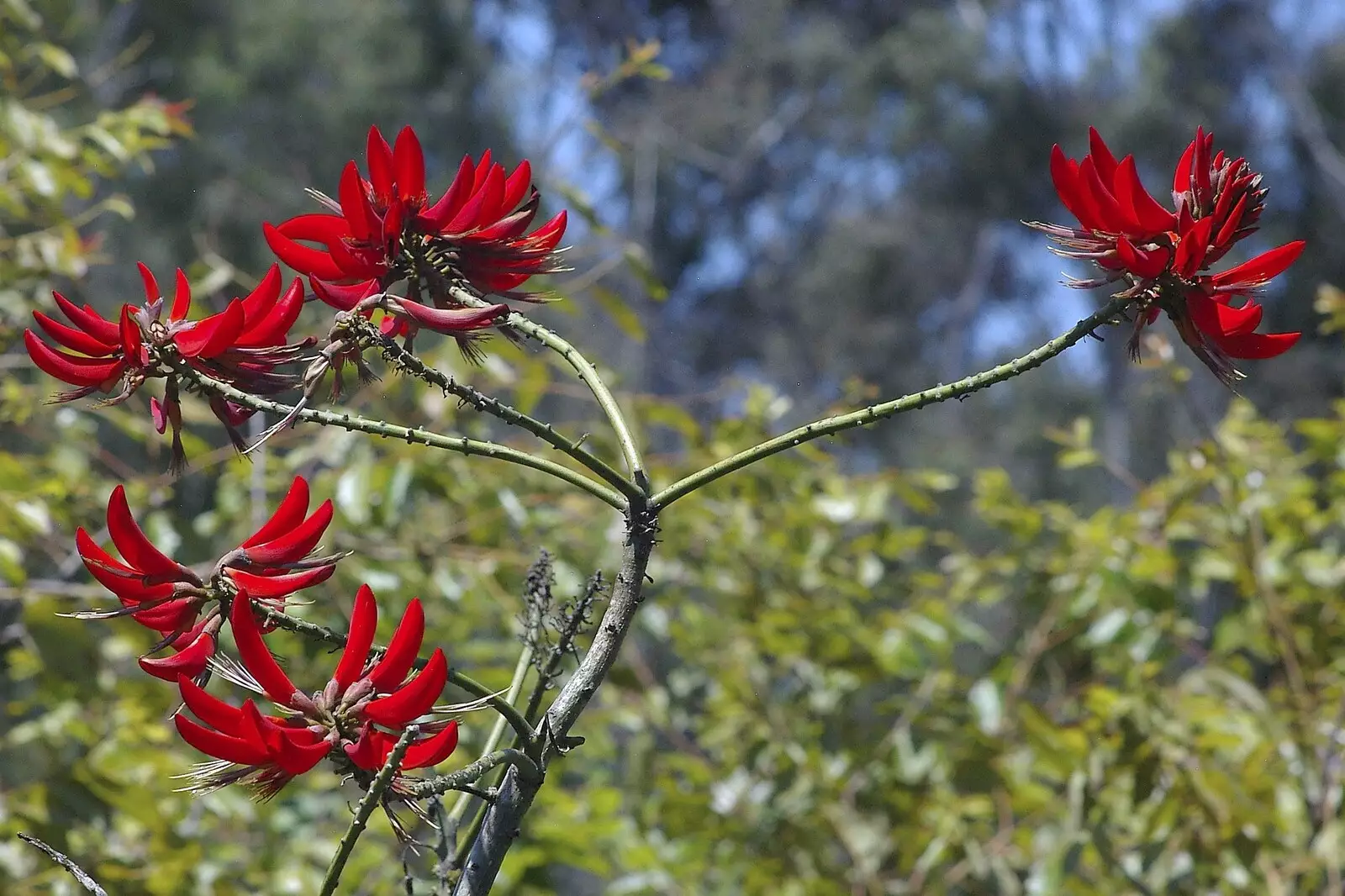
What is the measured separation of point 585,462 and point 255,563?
0.17 m

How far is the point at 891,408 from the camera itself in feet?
1.96

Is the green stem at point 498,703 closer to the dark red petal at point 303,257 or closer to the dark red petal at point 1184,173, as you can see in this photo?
the dark red petal at point 303,257

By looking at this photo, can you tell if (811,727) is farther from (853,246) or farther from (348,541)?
(853,246)

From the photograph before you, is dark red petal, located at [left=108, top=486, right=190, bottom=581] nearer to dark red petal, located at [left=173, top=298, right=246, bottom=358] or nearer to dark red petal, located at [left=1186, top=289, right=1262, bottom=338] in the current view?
dark red petal, located at [left=173, top=298, right=246, bottom=358]

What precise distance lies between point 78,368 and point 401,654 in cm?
23

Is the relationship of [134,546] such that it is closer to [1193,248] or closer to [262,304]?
[262,304]

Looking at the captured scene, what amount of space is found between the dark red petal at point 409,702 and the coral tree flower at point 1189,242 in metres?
0.38

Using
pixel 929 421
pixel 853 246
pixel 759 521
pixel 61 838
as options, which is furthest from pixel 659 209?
pixel 61 838

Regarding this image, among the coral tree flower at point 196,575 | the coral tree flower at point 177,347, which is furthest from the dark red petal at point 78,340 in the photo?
the coral tree flower at point 196,575

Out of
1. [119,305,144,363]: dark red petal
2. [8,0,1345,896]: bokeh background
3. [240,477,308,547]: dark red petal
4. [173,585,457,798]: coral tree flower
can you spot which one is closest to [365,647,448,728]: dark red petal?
[173,585,457,798]: coral tree flower

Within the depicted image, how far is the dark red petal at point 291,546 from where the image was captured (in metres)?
0.62

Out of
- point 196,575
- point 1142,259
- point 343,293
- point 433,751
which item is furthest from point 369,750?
point 1142,259

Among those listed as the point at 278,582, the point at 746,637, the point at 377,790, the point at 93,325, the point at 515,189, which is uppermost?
the point at 746,637

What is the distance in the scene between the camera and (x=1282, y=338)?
66cm
